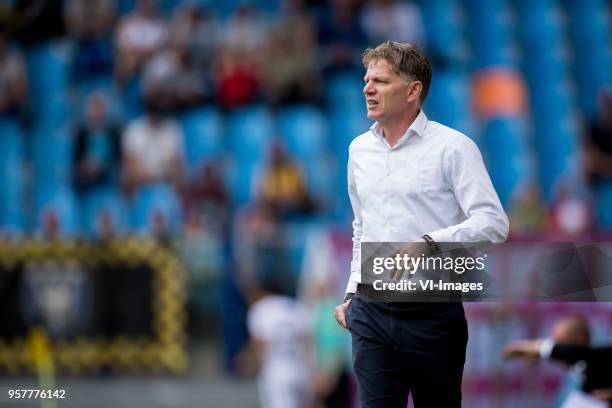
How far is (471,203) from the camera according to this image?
Result: 464 cm

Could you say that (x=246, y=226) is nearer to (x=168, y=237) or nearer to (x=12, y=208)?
(x=168, y=237)

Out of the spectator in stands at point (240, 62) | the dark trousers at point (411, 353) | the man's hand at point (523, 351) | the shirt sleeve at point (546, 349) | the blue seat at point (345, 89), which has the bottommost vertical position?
the shirt sleeve at point (546, 349)

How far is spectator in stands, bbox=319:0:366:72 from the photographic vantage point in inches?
621

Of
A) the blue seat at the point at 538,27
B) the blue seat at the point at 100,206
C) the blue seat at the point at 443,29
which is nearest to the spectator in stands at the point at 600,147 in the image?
the blue seat at the point at 443,29

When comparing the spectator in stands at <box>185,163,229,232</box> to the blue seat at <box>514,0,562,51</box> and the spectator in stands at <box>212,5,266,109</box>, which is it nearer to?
the spectator in stands at <box>212,5,266,109</box>

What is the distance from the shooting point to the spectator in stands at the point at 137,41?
15.5 meters

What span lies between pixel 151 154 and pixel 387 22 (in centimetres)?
370

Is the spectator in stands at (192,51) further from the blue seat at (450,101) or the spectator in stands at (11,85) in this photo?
the blue seat at (450,101)

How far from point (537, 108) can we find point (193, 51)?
4989 millimetres

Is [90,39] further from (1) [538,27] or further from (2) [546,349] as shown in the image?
(2) [546,349]

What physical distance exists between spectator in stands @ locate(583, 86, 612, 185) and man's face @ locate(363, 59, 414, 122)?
36.9ft

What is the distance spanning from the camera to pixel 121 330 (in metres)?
12.5

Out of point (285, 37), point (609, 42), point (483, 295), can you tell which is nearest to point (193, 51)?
point (285, 37)

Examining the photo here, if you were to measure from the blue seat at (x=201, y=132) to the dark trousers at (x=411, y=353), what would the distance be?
10328 mm
